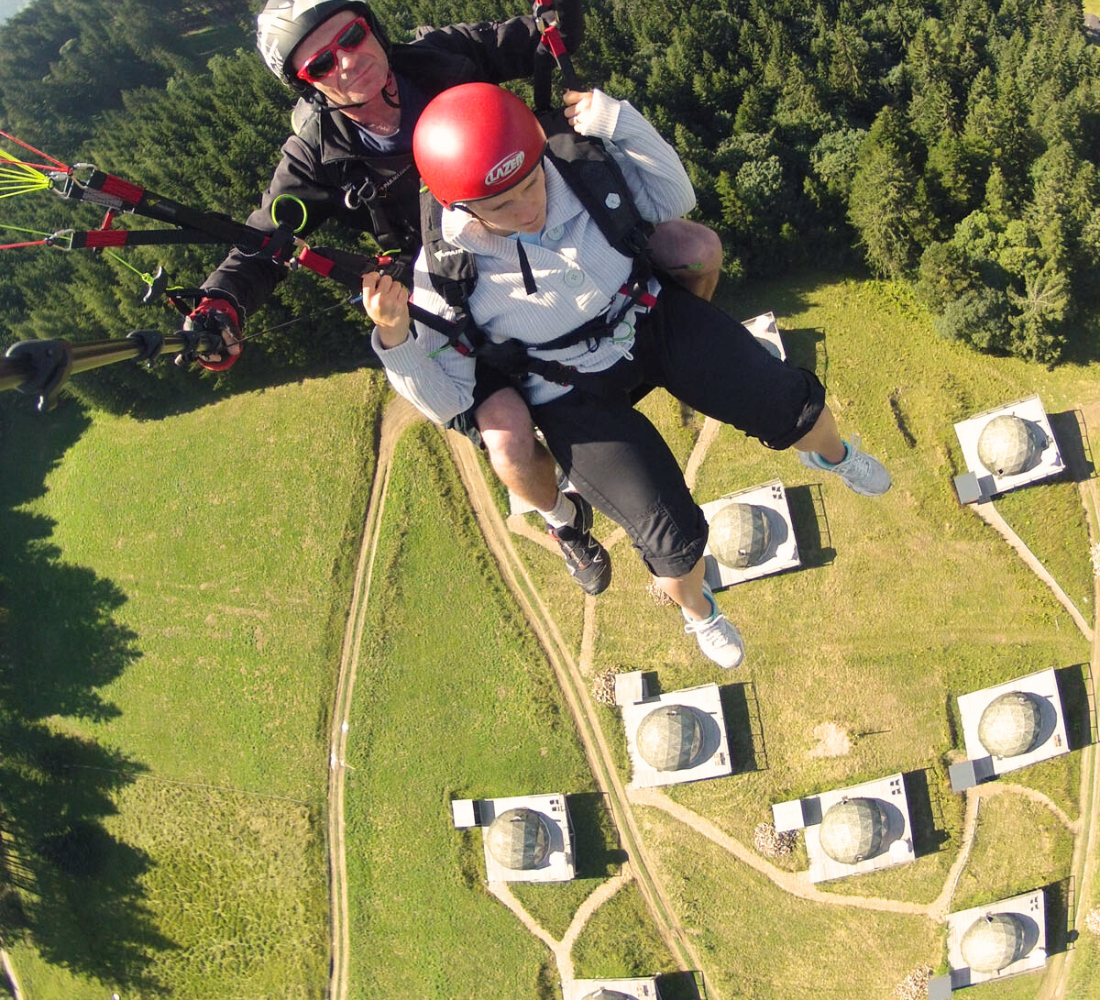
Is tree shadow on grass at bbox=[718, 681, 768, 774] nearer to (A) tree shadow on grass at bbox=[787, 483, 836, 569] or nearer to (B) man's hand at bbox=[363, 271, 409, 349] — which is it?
(A) tree shadow on grass at bbox=[787, 483, 836, 569]

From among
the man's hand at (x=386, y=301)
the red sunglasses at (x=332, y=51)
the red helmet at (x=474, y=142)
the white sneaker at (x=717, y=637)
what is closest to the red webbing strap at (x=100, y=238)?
the man's hand at (x=386, y=301)

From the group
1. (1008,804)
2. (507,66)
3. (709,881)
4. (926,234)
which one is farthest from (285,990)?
(926,234)

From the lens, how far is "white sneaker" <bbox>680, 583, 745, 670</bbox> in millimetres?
11914

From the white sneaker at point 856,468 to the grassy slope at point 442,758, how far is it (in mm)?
14533

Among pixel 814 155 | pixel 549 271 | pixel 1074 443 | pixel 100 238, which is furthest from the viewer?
pixel 814 155

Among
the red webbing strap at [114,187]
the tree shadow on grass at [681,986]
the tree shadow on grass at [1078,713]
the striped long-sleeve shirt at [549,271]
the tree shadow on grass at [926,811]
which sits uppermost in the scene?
the red webbing strap at [114,187]

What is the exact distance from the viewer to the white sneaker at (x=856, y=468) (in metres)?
11.3

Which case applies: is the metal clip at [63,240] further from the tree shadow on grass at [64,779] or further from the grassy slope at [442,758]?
the tree shadow on grass at [64,779]

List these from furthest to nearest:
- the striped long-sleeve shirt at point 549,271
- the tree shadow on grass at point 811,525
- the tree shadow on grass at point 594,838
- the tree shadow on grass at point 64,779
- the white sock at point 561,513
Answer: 1. the tree shadow on grass at point 64,779
2. the tree shadow on grass at point 594,838
3. the tree shadow on grass at point 811,525
4. the white sock at point 561,513
5. the striped long-sleeve shirt at point 549,271

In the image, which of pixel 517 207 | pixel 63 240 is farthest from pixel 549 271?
pixel 63 240

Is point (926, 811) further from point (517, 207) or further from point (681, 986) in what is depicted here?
point (517, 207)

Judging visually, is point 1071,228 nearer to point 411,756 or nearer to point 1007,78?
point 1007,78

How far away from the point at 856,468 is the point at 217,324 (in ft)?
28.7

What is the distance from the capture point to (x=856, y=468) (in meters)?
11.4
